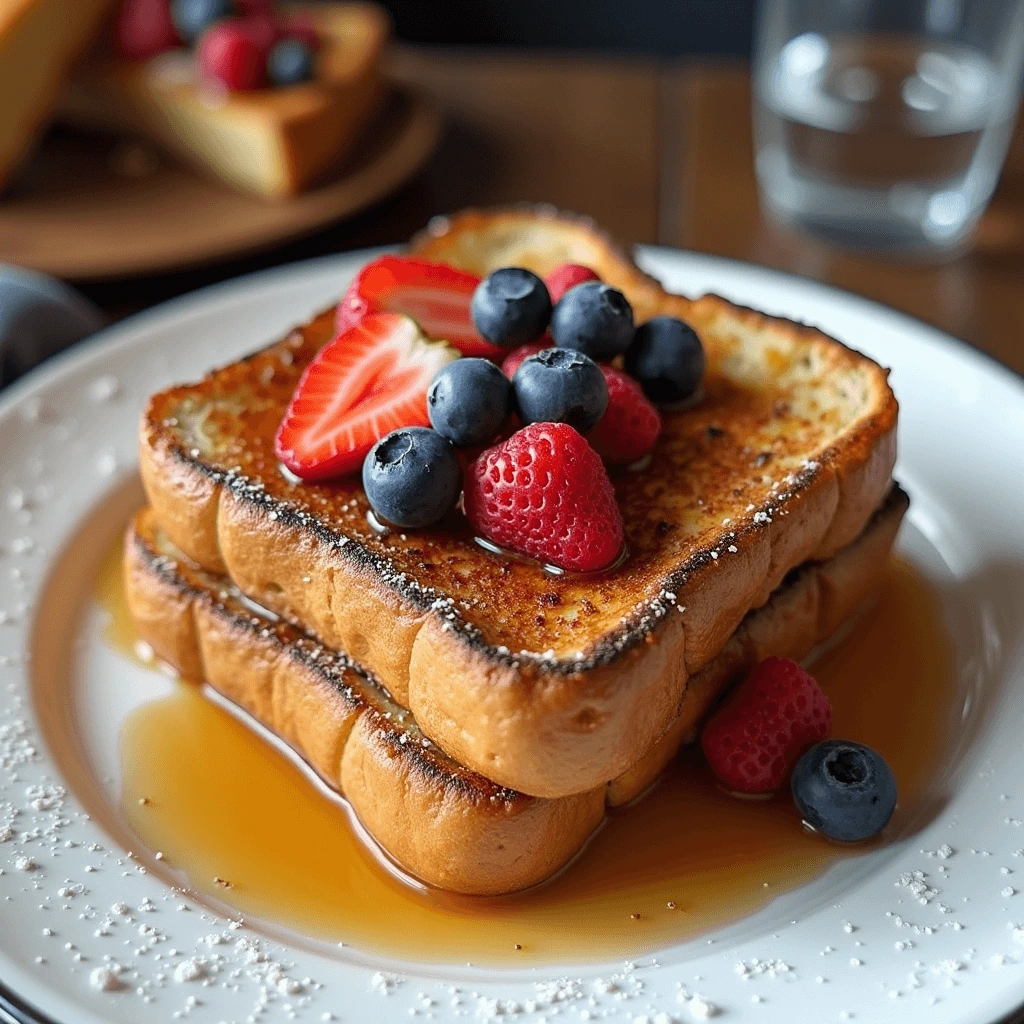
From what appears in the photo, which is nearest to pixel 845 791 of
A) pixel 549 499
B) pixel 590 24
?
pixel 549 499

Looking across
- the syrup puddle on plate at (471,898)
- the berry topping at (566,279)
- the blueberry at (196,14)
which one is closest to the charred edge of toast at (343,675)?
the syrup puddle on plate at (471,898)

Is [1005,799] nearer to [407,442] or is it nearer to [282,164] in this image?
[407,442]

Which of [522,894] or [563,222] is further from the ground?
[563,222]

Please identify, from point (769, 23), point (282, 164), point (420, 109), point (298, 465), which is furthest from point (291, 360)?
point (769, 23)

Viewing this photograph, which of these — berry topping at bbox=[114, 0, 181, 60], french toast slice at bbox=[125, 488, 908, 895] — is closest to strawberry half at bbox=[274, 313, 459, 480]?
french toast slice at bbox=[125, 488, 908, 895]

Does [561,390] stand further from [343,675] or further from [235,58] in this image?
[235,58]

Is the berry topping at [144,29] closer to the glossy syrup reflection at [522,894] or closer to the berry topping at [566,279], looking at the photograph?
the berry topping at [566,279]
